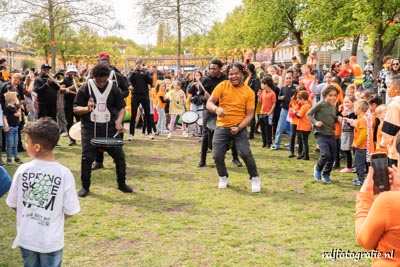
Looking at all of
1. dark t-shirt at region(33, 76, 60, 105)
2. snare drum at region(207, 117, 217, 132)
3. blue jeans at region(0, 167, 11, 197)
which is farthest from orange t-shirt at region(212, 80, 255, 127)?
dark t-shirt at region(33, 76, 60, 105)

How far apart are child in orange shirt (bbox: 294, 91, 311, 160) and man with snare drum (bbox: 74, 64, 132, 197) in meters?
4.04

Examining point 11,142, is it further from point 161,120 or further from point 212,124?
point 161,120

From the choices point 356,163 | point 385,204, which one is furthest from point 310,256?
point 356,163

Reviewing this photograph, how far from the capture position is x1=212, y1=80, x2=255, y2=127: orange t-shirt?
7.07m

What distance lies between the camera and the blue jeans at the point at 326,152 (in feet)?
25.2

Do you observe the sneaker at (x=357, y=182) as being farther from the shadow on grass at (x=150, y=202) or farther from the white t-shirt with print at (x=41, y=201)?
the white t-shirt with print at (x=41, y=201)

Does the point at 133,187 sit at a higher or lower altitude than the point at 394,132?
lower

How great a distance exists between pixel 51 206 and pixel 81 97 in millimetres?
4006

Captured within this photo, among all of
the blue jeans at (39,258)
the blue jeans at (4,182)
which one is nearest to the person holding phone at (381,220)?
the blue jeans at (39,258)

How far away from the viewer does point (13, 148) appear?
9359mm

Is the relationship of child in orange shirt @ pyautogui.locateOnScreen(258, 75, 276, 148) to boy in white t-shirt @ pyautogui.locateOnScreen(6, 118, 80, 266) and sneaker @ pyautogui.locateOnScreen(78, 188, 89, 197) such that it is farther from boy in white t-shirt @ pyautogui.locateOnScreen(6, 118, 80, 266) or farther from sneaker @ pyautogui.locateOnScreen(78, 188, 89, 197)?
boy in white t-shirt @ pyautogui.locateOnScreen(6, 118, 80, 266)

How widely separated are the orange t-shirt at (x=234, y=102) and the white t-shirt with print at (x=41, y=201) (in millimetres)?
4087

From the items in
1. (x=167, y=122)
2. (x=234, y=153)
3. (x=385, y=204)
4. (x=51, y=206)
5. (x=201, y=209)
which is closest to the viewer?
(x=385, y=204)

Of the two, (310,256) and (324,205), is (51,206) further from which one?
(324,205)
